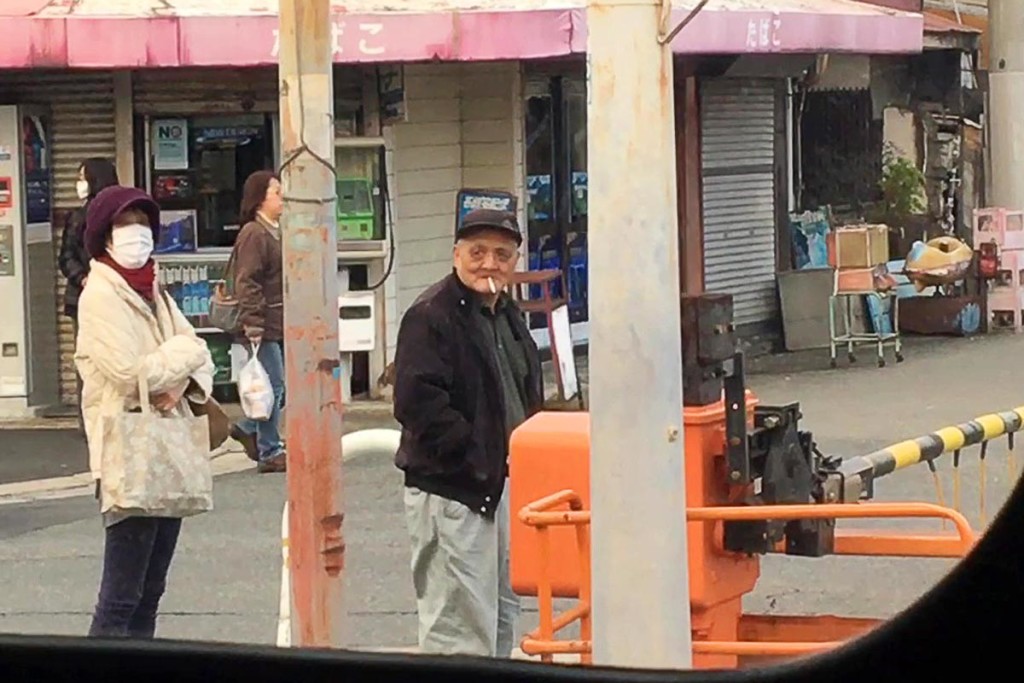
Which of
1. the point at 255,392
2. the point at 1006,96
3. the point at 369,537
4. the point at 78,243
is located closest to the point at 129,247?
the point at 369,537

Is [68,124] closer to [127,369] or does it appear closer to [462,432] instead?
[127,369]

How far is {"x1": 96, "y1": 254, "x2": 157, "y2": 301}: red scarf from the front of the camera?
5.27 m

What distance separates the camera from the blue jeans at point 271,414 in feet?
29.0

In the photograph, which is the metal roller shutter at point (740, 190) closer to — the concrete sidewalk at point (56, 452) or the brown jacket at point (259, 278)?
the concrete sidewalk at point (56, 452)

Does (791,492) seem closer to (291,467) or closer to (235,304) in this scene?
(291,467)

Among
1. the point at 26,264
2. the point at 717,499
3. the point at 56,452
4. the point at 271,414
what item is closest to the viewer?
the point at 717,499

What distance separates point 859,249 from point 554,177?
7.10 ft

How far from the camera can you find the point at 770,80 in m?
14.2

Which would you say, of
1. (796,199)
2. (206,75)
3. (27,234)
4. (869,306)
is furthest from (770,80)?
(27,234)

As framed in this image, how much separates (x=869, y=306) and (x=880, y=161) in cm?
372

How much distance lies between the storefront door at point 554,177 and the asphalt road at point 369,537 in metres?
2.53

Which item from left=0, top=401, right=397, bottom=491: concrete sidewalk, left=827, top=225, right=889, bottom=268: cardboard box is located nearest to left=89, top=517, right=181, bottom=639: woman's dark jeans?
left=0, top=401, right=397, bottom=491: concrete sidewalk

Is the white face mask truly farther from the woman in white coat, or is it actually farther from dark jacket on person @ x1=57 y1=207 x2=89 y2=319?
dark jacket on person @ x1=57 y1=207 x2=89 y2=319

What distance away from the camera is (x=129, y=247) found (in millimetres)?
5273
